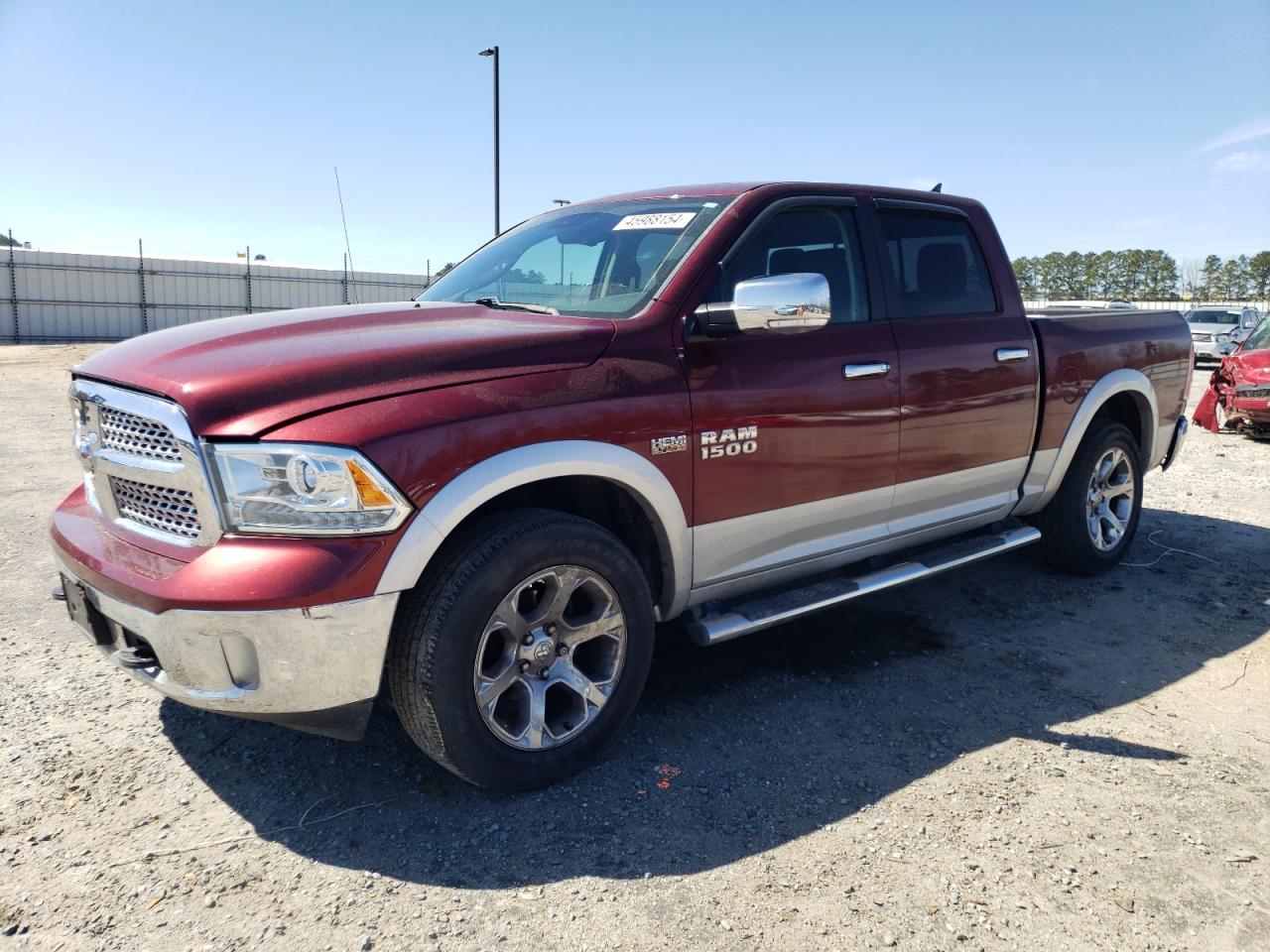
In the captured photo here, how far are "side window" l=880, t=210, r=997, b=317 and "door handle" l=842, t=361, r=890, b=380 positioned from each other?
372 mm

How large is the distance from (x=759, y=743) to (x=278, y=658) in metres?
1.72

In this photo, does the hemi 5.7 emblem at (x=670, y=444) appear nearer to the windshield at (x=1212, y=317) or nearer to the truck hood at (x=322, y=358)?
the truck hood at (x=322, y=358)

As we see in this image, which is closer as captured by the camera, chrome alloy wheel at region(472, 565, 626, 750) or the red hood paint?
chrome alloy wheel at region(472, 565, 626, 750)

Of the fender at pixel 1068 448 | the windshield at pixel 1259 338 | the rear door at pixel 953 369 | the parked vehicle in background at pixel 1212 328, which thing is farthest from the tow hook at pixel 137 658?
the parked vehicle in background at pixel 1212 328

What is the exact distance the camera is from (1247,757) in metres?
3.24

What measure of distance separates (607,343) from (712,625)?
3.53 ft

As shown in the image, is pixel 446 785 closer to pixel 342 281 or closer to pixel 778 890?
pixel 778 890

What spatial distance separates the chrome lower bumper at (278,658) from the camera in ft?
7.79

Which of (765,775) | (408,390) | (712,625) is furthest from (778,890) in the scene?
(408,390)

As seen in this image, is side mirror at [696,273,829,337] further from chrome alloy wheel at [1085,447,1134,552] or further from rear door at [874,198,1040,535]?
chrome alloy wheel at [1085,447,1134,552]

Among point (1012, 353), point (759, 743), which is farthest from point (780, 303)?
point (1012, 353)

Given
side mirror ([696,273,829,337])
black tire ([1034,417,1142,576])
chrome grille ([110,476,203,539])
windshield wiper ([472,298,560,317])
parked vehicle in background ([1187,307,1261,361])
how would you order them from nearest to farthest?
1. chrome grille ([110,476,203,539])
2. side mirror ([696,273,829,337])
3. windshield wiper ([472,298,560,317])
4. black tire ([1034,417,1142,576])
5. parked vehicle in background ([1187,307,1261,361])

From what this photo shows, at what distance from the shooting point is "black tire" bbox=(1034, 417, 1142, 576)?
4.96 metres

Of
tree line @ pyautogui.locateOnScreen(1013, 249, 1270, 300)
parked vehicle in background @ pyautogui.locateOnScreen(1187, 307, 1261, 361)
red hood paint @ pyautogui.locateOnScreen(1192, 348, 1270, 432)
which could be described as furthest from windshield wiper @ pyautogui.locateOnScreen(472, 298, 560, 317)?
tree line @ pyautogui.locateOnScreen(1013, 249, 1270, 300)
